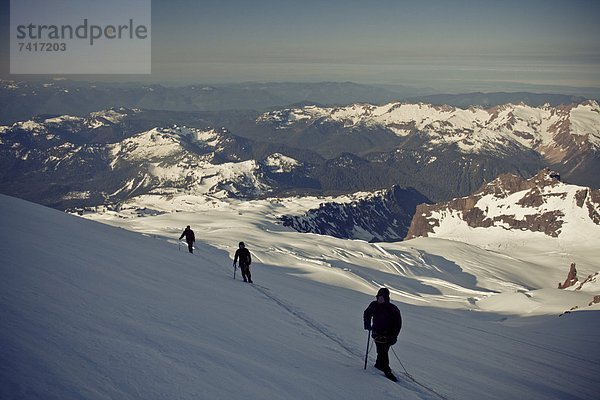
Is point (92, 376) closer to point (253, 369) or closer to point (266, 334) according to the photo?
point (253, 369)

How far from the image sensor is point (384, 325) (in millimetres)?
11070

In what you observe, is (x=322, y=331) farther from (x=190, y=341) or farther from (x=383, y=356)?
(x=190, y=341)

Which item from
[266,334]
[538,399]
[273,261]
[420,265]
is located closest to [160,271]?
[266,334]

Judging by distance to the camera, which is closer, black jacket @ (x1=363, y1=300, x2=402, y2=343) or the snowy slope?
the snowy slope

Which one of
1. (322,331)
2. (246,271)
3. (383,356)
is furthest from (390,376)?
(246,271)

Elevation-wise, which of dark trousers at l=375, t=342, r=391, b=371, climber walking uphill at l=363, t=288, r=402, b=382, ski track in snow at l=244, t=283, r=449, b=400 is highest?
climber walking uphill at l=363, t=288, r=402, b=382

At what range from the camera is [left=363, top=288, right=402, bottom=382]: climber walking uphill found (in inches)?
435

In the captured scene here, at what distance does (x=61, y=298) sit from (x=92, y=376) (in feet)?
11.5

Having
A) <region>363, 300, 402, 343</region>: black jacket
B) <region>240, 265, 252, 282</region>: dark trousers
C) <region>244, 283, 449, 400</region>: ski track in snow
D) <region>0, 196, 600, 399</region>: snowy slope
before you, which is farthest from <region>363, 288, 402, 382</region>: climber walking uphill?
<region>240, 265, 252, 282</region>: dark trousers

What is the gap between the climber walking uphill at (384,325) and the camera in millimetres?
11055

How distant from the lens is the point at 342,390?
9.32 metres

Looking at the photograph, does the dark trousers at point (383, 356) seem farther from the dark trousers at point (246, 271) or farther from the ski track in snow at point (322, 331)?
the dark trousers at point (246, 271)

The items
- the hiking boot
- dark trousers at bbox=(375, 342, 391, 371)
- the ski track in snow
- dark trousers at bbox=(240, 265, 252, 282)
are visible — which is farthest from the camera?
dark trousers at bbox=(240, 265, 252, 282)

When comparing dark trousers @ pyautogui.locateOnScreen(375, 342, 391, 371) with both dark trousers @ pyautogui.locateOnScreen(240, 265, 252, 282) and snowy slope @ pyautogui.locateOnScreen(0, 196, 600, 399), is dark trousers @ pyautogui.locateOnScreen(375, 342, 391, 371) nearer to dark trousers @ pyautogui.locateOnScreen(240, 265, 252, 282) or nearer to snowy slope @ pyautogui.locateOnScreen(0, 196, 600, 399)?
snowy slope @ pyautogui.locateOnScreen(0, 196, 600, 399)
